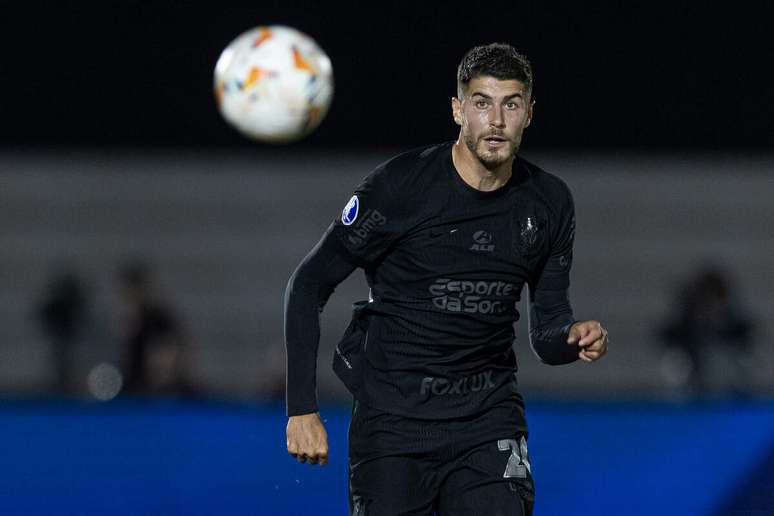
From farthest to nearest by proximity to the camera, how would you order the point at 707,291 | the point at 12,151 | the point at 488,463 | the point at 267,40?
the point at 12,151, the point at 707,291, the point at 267,40, the point at 488,463

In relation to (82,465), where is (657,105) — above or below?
above

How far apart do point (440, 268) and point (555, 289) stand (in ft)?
1.30

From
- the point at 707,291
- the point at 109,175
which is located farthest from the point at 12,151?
the point at 707,291

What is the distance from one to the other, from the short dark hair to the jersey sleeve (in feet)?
1.39

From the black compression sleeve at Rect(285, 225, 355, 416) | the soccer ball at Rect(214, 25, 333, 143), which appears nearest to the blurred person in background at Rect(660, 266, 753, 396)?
the soccer ball at Rect(214, 25, 333, 143)

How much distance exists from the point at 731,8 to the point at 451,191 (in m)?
8.95

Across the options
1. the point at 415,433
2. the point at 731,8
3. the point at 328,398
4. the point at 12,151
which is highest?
the point at 731,8

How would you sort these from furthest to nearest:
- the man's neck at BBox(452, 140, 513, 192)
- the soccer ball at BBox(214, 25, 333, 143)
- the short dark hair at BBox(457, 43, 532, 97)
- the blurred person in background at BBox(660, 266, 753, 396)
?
the blurred person in background at BBox(660, 266, 753, 396) → the soccer ball at BBox(214, 25, 333, 143) → the man's neck at BBox(452, 140, 513, 192) → the short dark hair at BBox(457, 43, 532, 97)

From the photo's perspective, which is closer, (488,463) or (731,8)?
(488,463)

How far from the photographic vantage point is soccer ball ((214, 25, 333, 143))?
231 inches

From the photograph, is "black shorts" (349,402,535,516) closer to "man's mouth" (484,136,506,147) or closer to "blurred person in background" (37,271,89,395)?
"man's mouth" (484,136,506,147)

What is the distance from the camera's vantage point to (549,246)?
13.9ft

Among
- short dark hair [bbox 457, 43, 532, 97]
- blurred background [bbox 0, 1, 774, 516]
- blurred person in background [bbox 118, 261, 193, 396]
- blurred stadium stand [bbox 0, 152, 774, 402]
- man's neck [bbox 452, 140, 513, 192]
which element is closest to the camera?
short dark hair [bbox 457, 43, 532, 97]

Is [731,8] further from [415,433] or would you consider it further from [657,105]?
[415,433]
